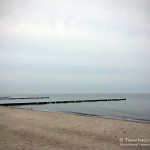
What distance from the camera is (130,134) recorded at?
1184 centimetres

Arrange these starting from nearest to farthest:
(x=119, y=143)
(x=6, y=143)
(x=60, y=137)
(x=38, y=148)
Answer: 1. (x=38, y=148)
2. (x=6, y=143)
3. (x=119, y=143)
4. (x=60, y=137)

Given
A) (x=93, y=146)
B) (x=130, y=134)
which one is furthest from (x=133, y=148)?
(x=130, y=134)

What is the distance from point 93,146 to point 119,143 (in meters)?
1.37

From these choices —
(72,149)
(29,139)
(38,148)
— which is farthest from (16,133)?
(72,149)

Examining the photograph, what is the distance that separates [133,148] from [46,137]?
3.74 meters

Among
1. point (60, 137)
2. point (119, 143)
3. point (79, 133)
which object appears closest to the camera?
point (119, 143)

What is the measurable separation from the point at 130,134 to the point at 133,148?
316 cm

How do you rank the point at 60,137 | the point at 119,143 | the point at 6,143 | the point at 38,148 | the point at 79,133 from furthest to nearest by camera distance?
1. the point at 79,133
2. the point at 60,137
3. the point at 119,143
4. the point at 6,143
5. the point at 38,148

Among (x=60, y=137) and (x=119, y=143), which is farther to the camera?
(x=60, y=137)

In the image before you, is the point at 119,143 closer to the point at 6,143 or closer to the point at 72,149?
the point at 72,149

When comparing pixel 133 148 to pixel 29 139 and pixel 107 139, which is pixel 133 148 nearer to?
pixel 107 139

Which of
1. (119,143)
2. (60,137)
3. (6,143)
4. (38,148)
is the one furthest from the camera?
(60,137)

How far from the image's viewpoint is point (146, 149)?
8.68m

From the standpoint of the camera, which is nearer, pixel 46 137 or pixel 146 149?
pixel 146 149
